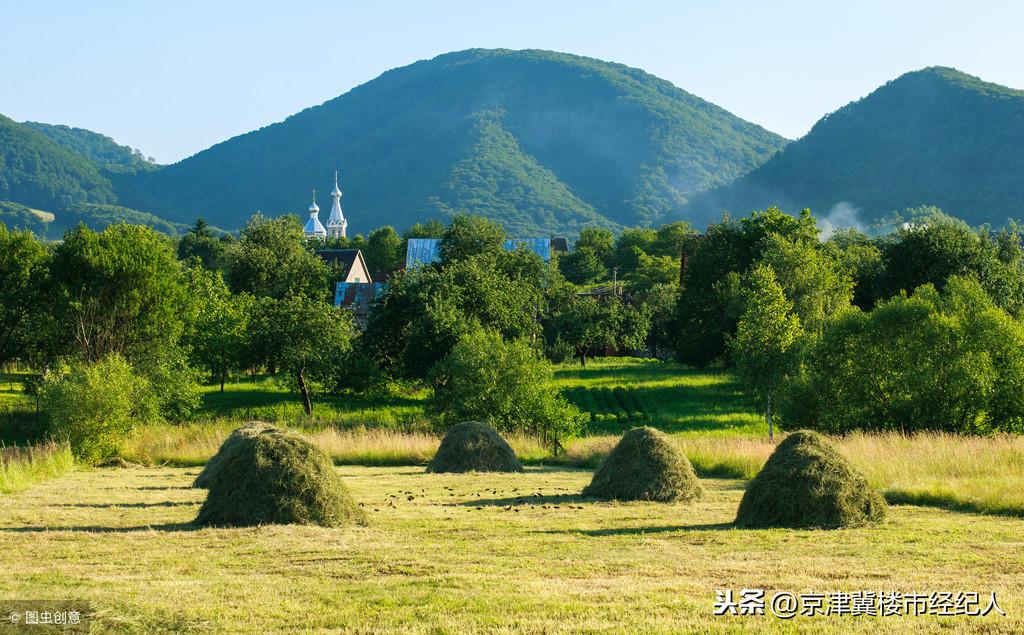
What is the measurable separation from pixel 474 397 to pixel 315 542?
21.9 meters

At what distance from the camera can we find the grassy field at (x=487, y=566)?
9133 millimetres

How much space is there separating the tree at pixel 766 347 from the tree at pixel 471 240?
1271 inches

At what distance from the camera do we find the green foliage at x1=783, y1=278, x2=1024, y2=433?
31.5 m

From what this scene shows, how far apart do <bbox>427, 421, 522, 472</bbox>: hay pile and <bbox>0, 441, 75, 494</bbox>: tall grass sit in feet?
32.3

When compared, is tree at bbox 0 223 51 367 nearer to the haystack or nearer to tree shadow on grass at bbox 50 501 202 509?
the haystack

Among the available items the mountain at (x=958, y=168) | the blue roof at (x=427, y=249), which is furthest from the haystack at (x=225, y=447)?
the mountain at (x=958, y=168)

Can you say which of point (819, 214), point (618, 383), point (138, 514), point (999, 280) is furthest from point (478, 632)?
point (819, 214)

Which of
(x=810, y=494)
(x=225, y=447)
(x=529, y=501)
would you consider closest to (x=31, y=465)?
(x=225, y=447)

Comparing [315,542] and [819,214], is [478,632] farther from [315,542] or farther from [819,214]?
[819,214]

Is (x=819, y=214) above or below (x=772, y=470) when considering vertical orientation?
above

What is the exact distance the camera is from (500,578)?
1108 centimetres

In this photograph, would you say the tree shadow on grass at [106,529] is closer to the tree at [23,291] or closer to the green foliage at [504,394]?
the green foliage at [504,394]

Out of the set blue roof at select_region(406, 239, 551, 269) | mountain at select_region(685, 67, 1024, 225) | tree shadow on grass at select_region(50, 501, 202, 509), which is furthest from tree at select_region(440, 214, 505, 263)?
mountain at select_region(685, 67, 1024, 225)

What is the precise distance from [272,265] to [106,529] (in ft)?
217
